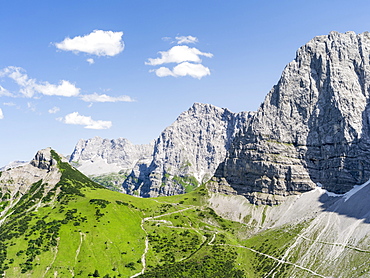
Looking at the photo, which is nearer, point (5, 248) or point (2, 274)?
point (2, 274)

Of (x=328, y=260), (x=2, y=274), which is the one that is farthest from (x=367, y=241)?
(x=2, y=274)

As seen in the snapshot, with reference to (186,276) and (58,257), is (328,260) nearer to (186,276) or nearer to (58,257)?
(186,276)

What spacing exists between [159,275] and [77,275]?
171 feet

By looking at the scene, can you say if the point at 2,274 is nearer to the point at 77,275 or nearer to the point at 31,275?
the point at 31,275

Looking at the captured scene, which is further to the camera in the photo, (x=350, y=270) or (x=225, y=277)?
(x=225, y=277)

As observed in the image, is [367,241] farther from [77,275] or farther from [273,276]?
[77,275]

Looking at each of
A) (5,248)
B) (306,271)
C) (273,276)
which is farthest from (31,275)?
(306,271)

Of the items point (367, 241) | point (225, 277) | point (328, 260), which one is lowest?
point (225, 277)

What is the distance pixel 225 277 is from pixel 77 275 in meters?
96.3

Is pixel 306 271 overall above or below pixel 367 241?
below

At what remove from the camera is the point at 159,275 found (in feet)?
648

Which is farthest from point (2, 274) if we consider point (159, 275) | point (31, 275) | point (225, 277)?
point (225, 277)

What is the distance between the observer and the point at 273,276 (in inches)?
7746

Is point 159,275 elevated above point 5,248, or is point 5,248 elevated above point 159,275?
point 5,248
